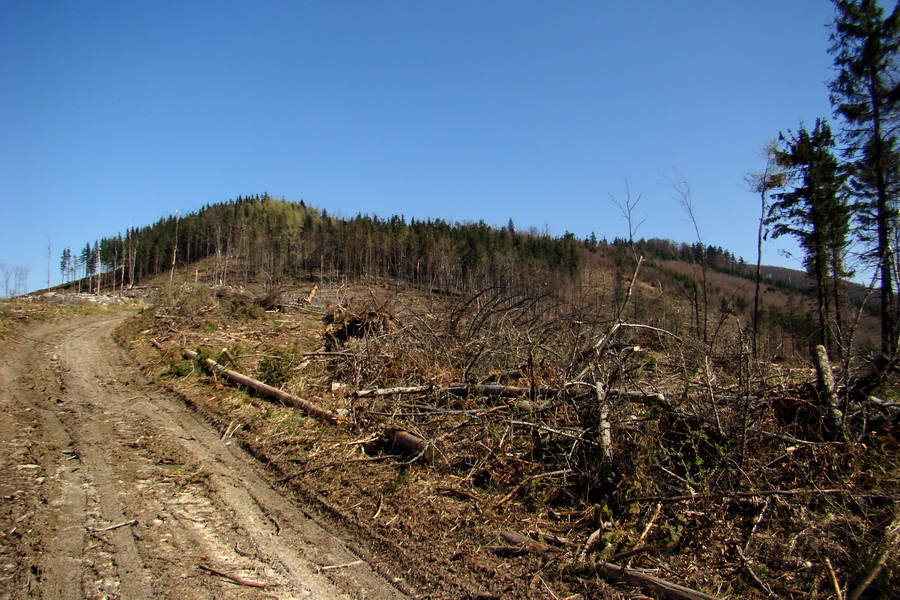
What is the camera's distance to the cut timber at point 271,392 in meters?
6.80

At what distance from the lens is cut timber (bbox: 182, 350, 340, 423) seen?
6.80 metres

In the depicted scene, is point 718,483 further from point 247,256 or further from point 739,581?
point 247,256

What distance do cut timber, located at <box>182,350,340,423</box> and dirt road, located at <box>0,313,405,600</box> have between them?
3.77 feet

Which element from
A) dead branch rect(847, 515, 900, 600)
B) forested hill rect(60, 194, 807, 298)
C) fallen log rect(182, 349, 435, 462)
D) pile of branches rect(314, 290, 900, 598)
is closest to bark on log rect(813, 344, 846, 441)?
pile of branches rect(314, 290, 900, 598)

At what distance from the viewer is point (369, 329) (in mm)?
9289

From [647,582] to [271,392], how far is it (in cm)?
629

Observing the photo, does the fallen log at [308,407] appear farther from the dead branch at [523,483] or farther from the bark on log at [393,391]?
the dead branch at [523,483]

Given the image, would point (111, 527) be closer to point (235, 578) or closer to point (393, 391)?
point (235, 578)

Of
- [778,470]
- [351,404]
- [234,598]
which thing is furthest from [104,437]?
[778,470]

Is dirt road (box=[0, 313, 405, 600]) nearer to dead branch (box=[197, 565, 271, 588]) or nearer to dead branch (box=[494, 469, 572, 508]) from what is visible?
dead branch (box=[197, 565, 271, 588])

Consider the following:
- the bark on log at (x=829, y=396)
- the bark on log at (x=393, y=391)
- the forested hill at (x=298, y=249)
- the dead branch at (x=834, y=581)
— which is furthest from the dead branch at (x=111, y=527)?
the forested hill at (x=298, y=249)

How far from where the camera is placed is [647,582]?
10.8 ft

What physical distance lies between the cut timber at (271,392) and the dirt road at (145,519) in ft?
3.77

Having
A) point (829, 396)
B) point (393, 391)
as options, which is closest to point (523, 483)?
point (393, 391)
